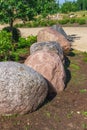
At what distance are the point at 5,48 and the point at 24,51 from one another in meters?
3.31

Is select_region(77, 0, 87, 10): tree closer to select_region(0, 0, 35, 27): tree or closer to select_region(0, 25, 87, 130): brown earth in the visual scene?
select_region(0, 0, 35, 27): tree

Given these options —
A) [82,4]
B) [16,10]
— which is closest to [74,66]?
[16,10]

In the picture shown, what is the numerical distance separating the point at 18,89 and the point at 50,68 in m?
2.28

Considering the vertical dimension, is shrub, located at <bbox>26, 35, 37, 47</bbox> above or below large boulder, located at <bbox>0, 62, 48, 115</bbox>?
below

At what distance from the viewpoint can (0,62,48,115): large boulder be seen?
807cm

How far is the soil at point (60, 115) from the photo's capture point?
802cm

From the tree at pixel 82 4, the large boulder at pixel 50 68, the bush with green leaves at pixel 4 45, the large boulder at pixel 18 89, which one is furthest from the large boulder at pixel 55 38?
the tree at pixel 82 4

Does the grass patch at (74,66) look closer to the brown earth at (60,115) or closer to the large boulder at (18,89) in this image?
the brown earth at (60,115)

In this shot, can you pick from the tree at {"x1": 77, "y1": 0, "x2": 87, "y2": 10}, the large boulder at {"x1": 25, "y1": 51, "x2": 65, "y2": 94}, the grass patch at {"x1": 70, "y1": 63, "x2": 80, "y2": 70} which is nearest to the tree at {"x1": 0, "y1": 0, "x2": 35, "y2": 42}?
the grass patch at {"x1": 70, "y1": 63, "x2": 80, "y2": 70}

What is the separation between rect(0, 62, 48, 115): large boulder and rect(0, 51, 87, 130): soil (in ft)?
0.84

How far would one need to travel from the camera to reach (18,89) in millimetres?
8117

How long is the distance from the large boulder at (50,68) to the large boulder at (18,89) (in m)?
1.53

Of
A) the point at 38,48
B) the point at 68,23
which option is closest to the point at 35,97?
the point at 38,48

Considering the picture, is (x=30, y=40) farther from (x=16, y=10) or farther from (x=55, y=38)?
(x=55, y=38)
